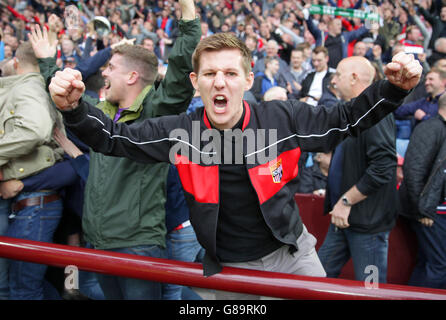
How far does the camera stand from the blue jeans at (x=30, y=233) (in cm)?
265

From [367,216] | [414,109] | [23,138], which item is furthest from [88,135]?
[414,109]

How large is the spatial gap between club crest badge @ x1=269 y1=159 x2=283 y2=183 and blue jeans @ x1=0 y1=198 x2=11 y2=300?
1975 mm

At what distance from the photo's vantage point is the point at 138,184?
7.10ft

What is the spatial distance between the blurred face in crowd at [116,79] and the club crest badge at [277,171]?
1092mm

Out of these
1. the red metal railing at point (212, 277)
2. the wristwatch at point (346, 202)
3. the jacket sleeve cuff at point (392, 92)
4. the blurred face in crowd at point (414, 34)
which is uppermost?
the blurred face in crowd at point (414, 34)

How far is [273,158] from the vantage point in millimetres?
1659

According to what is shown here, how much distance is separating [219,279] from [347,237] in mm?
1549

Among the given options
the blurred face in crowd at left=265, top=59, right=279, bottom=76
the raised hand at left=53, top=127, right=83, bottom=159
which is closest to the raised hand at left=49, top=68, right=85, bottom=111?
the raised hand at left=53, top=127, right=83, bottom=159

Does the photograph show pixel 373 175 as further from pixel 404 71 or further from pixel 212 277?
pixel 212 277

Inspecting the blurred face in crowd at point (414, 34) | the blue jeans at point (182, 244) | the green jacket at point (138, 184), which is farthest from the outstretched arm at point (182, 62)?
the blurred face in crowd at point (414, 34)

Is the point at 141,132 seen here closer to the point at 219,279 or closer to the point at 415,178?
the point at 219,279

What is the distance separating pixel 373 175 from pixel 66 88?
192 centimetres

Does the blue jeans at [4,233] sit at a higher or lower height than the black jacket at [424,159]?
lower

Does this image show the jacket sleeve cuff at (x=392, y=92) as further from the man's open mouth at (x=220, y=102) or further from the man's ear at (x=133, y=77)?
the man's ear at (x=133, y=77)
